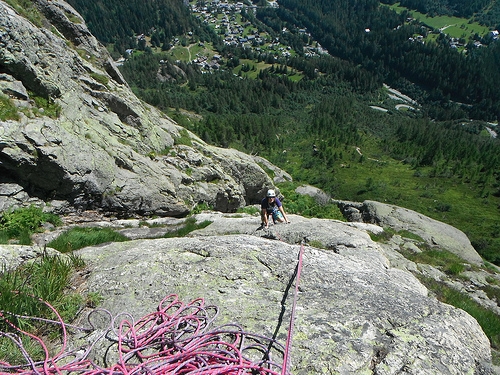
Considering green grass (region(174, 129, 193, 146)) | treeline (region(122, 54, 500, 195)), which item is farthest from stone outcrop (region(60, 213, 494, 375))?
treeline (region(122, 54, 500, 195))

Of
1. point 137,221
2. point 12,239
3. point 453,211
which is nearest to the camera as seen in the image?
point 12,239

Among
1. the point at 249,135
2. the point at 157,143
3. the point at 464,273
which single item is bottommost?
the point at 249,135

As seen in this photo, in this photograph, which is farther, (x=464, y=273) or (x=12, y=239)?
(x=464, y=273)

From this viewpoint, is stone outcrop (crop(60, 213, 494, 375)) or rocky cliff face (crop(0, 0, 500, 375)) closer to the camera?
stone outcrop (crop(60, 213, 494, 375))

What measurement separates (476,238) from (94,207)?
54.8m

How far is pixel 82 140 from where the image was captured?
48.9 feet

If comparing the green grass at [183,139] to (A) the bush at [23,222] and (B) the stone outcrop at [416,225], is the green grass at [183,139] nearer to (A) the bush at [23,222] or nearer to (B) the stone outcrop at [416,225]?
(A) the bush at [23,222]

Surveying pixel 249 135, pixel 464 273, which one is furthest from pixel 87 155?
pixel 249 135

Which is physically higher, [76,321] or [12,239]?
[76,321]

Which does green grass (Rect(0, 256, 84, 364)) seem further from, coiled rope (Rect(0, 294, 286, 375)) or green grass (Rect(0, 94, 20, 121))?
green grass (Rect(0, 94, 20, 121))

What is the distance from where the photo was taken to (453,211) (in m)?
58.1

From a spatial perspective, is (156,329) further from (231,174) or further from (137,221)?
(231,174)

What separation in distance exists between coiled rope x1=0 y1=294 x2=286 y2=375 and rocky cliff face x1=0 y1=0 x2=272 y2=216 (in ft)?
34.3

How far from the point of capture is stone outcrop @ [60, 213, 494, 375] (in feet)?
15.7
